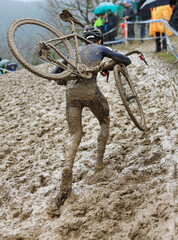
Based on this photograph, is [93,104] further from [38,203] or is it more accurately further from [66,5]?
[66,5]

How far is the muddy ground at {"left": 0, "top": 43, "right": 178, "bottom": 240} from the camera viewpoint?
A: 113 inches

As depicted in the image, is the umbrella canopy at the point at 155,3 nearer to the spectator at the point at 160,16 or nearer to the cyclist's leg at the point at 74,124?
the spectator at the point at 160,16

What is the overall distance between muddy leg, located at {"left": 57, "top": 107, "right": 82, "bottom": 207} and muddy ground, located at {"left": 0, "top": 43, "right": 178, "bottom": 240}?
0.13m

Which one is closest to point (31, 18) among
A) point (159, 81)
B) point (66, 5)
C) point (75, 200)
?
point (75, 200)

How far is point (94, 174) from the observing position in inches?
159

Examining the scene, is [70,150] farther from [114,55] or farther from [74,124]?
[114,55]

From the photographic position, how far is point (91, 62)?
12.1 feet

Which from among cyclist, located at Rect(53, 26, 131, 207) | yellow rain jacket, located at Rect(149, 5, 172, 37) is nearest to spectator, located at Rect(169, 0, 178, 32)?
yellow rain jacket, located at Rect(149, 5, 172, 37)

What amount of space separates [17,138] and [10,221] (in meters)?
2.71

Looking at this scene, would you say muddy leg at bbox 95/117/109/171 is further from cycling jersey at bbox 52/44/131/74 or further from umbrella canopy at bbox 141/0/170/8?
umbrella canopy at bbox 141/0/170/8

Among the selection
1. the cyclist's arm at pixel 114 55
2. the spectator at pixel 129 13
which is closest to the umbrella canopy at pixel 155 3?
the spectator at pixel 129 13

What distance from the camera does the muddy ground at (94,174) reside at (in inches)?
113

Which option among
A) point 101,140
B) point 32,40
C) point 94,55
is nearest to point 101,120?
point 101,140

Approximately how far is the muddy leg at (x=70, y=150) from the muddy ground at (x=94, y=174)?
13 cm
